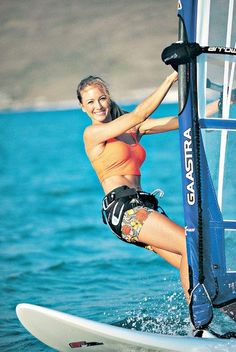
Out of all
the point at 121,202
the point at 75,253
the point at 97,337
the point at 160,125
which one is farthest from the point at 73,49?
the point at 97,337

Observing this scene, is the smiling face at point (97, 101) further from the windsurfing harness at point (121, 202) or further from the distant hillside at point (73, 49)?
the distant hillside at point (73, 49)

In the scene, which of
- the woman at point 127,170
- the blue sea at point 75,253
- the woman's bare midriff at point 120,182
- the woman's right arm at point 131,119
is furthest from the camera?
the blue sea at point 75,253

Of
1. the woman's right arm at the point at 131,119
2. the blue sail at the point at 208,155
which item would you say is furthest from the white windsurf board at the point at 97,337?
the woman's right arm at the point at 131,119

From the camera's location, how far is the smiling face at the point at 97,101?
136 inches

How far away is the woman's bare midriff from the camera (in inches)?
136

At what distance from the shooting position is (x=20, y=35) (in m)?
22.3

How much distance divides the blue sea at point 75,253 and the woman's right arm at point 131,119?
3.05ft

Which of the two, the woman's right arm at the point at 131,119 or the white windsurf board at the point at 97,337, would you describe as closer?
the white windsurf board at the point at 97,337

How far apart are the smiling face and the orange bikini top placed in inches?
4.4

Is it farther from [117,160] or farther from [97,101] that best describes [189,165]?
[97,101]

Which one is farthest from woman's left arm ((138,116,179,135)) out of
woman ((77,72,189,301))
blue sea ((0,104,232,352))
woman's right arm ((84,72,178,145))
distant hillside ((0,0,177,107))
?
distant hillside ((0,0,177,107))

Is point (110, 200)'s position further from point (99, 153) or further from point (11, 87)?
point (11, 87)

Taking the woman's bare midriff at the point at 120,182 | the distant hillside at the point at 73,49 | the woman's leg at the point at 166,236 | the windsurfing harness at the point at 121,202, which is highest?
the distant hillside at the point at 73,49

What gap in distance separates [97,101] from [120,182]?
1.10ft
